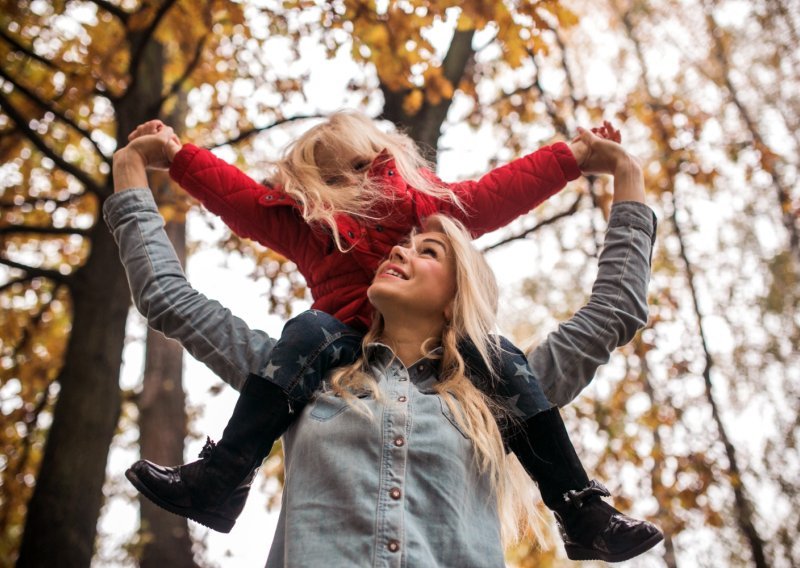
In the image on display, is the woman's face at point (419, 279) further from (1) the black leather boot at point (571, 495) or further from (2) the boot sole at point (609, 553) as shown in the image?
(2) the boot sole at point (609, 553)

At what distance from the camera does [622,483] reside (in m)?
7.84

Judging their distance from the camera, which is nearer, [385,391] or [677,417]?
[385,391]

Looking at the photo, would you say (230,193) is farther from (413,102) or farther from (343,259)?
(413,102)

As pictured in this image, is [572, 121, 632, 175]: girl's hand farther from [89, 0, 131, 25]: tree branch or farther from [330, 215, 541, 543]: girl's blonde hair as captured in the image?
[89, 0, 131, 25]: tree branch

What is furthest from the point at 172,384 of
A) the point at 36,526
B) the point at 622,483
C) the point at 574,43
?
the point at 574,43

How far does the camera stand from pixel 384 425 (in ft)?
7.00

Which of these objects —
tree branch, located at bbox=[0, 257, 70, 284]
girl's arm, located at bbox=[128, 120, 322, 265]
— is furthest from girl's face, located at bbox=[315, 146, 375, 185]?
tree branch, located at bbox=[0, 257, 70, 284]

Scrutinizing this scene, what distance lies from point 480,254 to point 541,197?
0.33 m

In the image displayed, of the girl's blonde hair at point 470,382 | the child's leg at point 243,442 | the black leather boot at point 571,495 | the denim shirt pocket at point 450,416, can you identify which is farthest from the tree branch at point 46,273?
the black leather boot at point 571,495

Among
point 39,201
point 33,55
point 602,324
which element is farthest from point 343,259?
point 39,201

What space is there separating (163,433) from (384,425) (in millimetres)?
4868

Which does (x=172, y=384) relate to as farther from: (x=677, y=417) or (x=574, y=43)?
(x=574, y=43)

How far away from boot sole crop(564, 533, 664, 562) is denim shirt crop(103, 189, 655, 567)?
260 mm

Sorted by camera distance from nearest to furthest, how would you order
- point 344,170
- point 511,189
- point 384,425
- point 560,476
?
point 384,425 < point 560,476 < point 511,189 < point 344,170
